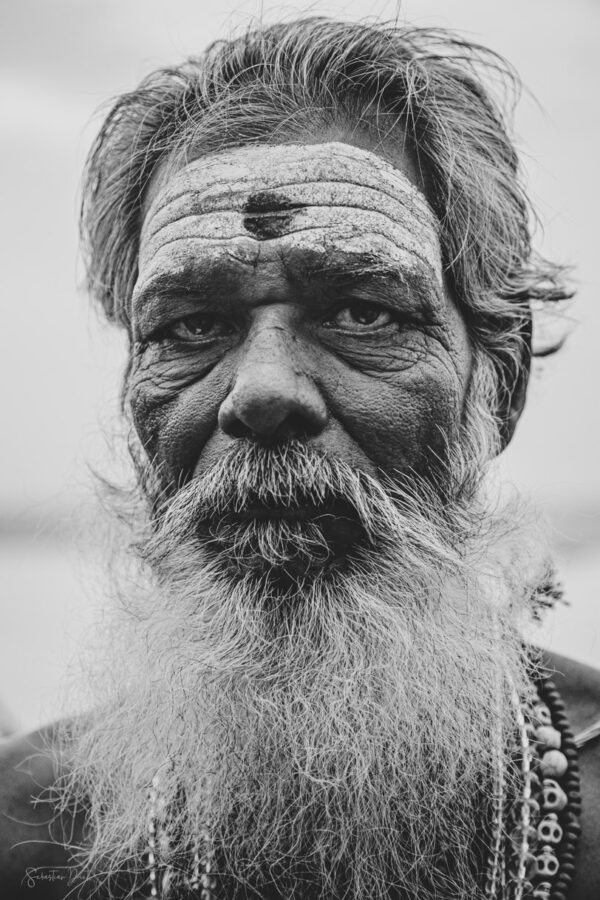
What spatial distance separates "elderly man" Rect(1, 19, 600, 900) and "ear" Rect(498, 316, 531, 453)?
0.26 ft

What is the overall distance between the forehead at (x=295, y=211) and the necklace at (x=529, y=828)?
3.54 ft

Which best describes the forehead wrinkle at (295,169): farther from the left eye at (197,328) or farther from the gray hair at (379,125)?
the left eye at (197,328)

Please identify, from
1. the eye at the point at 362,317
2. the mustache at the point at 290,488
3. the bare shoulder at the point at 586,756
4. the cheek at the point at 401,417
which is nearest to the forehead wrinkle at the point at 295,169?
the eye at the point at 362,317

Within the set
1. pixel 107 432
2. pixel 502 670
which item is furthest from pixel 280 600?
pixel 107 432

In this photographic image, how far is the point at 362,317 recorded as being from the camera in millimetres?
2010

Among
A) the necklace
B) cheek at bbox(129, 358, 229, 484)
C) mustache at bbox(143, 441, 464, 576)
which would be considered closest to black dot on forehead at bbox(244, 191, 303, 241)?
cheek at bbox(129, 358, 229, 484)

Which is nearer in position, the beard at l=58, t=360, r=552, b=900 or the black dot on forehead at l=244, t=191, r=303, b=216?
the beard at l=58, t=360, r=552, b=900

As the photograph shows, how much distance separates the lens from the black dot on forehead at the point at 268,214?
1.95 metres

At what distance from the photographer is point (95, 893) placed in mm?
2133

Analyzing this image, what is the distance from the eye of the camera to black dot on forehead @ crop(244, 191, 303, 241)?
6.41 feet

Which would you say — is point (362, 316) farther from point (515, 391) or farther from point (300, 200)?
point (515, 391)

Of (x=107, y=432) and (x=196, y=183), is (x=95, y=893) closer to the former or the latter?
(x=107, y=432)

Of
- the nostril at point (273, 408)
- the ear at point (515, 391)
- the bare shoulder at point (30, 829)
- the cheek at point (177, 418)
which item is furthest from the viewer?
the ear at point (515, 391)

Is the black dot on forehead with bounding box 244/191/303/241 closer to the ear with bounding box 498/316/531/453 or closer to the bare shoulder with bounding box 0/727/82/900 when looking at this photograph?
the ear with bounding box 498/316/531/453
